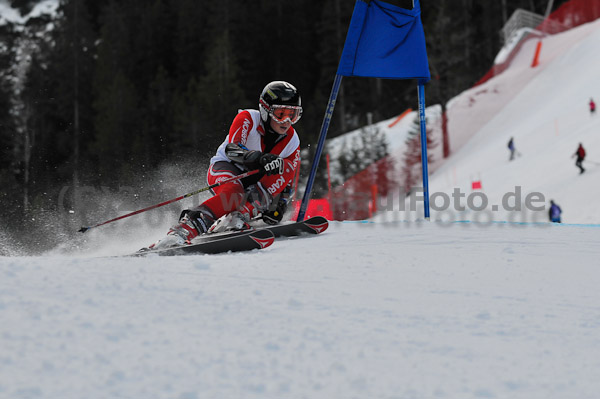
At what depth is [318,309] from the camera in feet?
8.23

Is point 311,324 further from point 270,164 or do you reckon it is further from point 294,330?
point 270,164

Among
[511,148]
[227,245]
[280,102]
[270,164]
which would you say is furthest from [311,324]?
[511,148]

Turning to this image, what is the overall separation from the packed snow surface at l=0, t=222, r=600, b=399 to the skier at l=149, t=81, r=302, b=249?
4.25 ft

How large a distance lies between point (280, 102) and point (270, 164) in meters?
0.63

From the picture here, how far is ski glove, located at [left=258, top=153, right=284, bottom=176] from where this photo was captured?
4719 millimetres

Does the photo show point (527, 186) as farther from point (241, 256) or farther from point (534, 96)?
point (241, 256)

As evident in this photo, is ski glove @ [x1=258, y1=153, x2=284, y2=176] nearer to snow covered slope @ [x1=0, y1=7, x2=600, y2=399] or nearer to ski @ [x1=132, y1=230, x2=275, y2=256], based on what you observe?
ski @ [x1=132, y1=230, x2=275, y2=256]

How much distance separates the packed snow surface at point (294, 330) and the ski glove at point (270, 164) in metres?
1.34

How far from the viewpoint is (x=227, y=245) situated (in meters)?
4.12

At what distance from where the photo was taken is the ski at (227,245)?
3.98 meters

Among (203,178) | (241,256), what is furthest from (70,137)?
(241,256)

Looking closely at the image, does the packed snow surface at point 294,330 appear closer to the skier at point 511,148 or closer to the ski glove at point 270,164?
the ski glove at point 270,164

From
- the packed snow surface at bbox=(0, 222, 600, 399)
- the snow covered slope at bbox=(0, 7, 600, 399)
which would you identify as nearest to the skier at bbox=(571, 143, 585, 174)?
the snow covered slope at bbox=(0, 7, 600, 399)

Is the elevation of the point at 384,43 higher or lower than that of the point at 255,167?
higher
